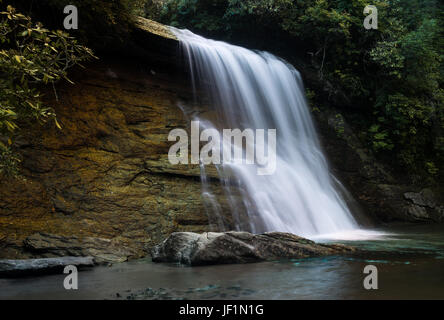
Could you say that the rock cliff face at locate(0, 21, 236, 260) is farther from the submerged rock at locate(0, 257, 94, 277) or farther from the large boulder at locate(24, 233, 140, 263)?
the submerged rock at locate(0, 257, 94, 277)

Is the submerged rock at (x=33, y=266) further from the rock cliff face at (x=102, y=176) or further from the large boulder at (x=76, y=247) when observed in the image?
the rock cliff face at (x=102, y=176)

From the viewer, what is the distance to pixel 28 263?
436 centimetres

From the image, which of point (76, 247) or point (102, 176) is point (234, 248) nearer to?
point (76, 247)

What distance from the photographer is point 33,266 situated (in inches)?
170

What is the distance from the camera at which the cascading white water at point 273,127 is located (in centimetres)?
763

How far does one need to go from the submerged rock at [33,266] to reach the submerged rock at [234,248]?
1230mm

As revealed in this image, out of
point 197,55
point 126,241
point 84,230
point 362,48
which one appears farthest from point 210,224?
point 362,48

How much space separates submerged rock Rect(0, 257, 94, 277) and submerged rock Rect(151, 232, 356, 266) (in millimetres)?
1230

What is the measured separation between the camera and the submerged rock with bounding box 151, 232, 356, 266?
4.67 meters

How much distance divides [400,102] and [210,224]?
874 cm

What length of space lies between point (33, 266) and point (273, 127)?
7.83 metres

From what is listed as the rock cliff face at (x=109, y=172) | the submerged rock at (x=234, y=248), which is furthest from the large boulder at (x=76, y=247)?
the submerged rock at (x=234, y=248)
